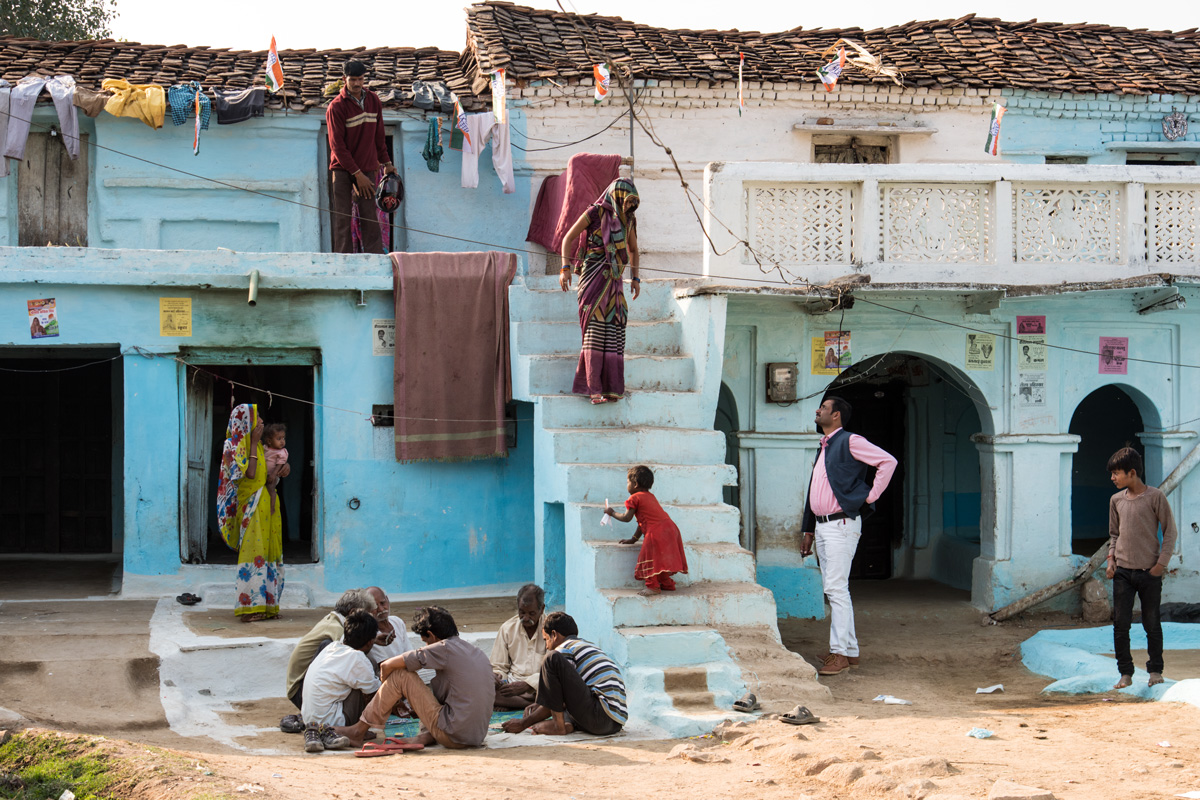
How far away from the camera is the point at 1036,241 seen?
10.6 m

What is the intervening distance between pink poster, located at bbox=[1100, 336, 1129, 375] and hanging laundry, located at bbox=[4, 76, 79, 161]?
1032 centimetres

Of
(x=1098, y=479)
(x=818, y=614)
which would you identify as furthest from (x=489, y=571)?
(x=1098, y=479)

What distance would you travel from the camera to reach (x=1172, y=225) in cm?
1079

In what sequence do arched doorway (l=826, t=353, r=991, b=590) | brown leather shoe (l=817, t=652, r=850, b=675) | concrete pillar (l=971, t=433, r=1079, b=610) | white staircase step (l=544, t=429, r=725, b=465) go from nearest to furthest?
brown leather shoe (l=817, t=652, r=850, b=675) → white staircase step (l=544, t=429, r=725, b=465) → concrete pillar (l=971, t=433, r=1079, b=610) → arched doorway (l=826, t=353, r=991, b=590)

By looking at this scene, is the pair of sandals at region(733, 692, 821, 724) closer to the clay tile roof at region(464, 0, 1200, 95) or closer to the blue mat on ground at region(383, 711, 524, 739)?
the blue mat on ground at region(383, 711, 524, 739)

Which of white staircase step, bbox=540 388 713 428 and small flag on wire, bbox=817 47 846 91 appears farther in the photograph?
small flag on wire, bbox=817 47 846 91

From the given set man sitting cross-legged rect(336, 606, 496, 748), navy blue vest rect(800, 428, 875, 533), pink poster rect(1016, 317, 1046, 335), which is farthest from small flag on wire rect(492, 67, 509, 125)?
man sitting cross-legged rect(336, 606, 496, 748)

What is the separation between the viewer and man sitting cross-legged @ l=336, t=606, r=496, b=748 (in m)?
7.04

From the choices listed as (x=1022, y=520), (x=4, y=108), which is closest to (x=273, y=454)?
(x=4, y=108)

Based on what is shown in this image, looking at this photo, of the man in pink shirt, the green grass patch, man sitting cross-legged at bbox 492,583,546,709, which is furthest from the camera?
the man in pink shirt

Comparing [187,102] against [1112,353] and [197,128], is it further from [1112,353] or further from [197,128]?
[1112,353]

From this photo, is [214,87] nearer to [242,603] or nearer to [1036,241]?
[242,603]

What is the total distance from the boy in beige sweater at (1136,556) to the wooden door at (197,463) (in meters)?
7.43

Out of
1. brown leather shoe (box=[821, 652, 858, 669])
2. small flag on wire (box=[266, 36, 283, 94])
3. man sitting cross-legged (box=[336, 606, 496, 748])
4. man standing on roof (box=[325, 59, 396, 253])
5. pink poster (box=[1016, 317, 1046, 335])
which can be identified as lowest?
brown leather shoe (box=[821, 652, 858, 669])
